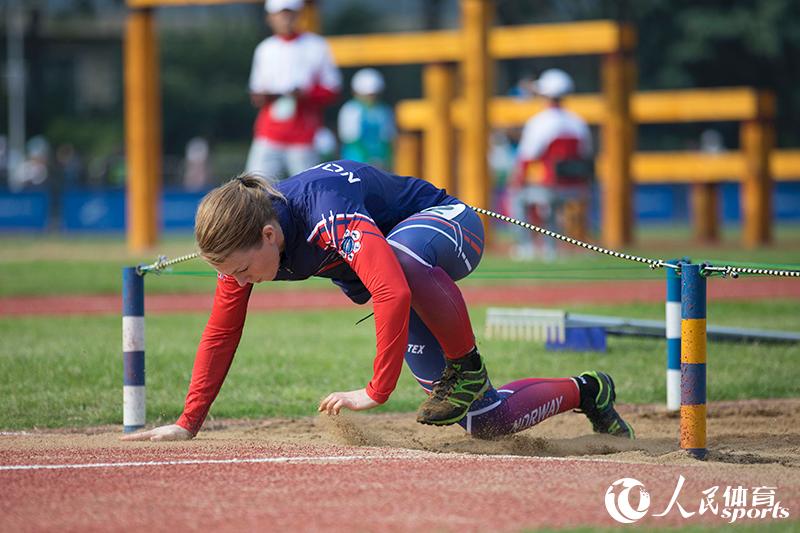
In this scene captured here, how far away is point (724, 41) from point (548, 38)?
27.6 m

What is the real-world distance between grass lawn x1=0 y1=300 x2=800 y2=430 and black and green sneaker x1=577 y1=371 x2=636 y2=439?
1426 mm

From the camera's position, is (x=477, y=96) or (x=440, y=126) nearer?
(x=477, y=96)

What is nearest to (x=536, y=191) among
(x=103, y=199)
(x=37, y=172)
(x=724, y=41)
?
(x=103, y=199)

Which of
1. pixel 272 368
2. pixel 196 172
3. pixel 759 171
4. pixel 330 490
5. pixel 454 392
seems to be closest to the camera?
pixel 330 490

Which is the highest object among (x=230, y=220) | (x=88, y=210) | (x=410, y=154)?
(x=410, y=154)

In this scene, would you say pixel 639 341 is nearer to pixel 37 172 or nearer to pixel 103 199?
pixel 103 199

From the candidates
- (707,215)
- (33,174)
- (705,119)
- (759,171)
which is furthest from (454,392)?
(33,174)

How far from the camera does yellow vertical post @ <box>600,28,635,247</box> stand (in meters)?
19.1

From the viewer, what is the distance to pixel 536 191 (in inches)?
690

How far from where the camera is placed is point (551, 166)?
17375 mm

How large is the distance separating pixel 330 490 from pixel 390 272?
2.89ft

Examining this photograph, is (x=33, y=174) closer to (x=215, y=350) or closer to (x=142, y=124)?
(x=142, y=124)

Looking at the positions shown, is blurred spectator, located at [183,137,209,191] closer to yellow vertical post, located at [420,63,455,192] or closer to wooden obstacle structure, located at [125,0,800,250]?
wooden obstacle structure, located at [125,0,800,250]

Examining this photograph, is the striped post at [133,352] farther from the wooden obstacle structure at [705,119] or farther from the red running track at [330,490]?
the wooden obstacle structure at [705,119]
